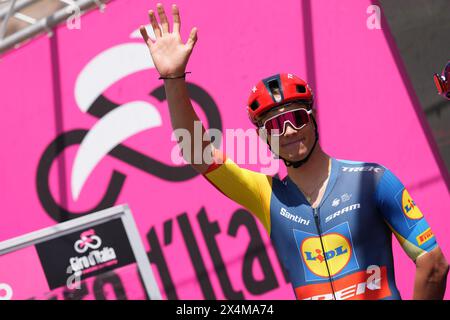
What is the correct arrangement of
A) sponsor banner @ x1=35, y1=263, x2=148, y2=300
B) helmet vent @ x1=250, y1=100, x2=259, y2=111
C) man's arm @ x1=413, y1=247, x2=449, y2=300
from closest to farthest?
man's arm @ x1=413, y1=247, x2=449, y2=300, helmet vent @ x1=250, y1=100, x2=259, y2=111, sponsor banner @ x1=35, y1=263, x2=148, y2=300

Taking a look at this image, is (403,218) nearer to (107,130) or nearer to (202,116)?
(202,116)

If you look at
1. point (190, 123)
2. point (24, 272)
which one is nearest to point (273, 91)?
point (190, 123)

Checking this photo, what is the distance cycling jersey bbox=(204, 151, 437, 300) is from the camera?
263 centimetres

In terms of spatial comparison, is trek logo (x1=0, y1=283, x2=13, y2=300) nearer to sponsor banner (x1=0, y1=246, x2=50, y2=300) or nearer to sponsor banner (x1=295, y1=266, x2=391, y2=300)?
sponsor banner (x1=0, y1=246, x2=50, y2=300)

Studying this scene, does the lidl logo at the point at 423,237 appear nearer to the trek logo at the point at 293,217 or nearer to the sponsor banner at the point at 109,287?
the trek logo at the point at 293,217

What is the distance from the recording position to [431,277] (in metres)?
2.50

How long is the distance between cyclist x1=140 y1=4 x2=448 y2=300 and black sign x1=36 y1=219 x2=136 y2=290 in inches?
65.3

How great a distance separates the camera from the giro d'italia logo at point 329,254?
270 centimetres

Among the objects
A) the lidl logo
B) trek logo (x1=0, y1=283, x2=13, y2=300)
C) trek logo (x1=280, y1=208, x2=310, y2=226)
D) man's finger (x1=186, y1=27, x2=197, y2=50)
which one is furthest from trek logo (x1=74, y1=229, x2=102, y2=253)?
the lidl logo

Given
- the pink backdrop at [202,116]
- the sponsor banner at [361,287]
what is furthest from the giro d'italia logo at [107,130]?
the sponsor banner at [361,287]

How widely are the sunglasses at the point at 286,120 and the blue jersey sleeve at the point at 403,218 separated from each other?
14.4 inches

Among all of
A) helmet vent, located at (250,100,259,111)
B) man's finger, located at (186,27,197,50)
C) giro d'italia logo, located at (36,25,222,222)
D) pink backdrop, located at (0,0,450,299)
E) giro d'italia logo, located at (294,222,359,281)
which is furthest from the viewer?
giro d'italia logo, located at (36,25,222,222)
